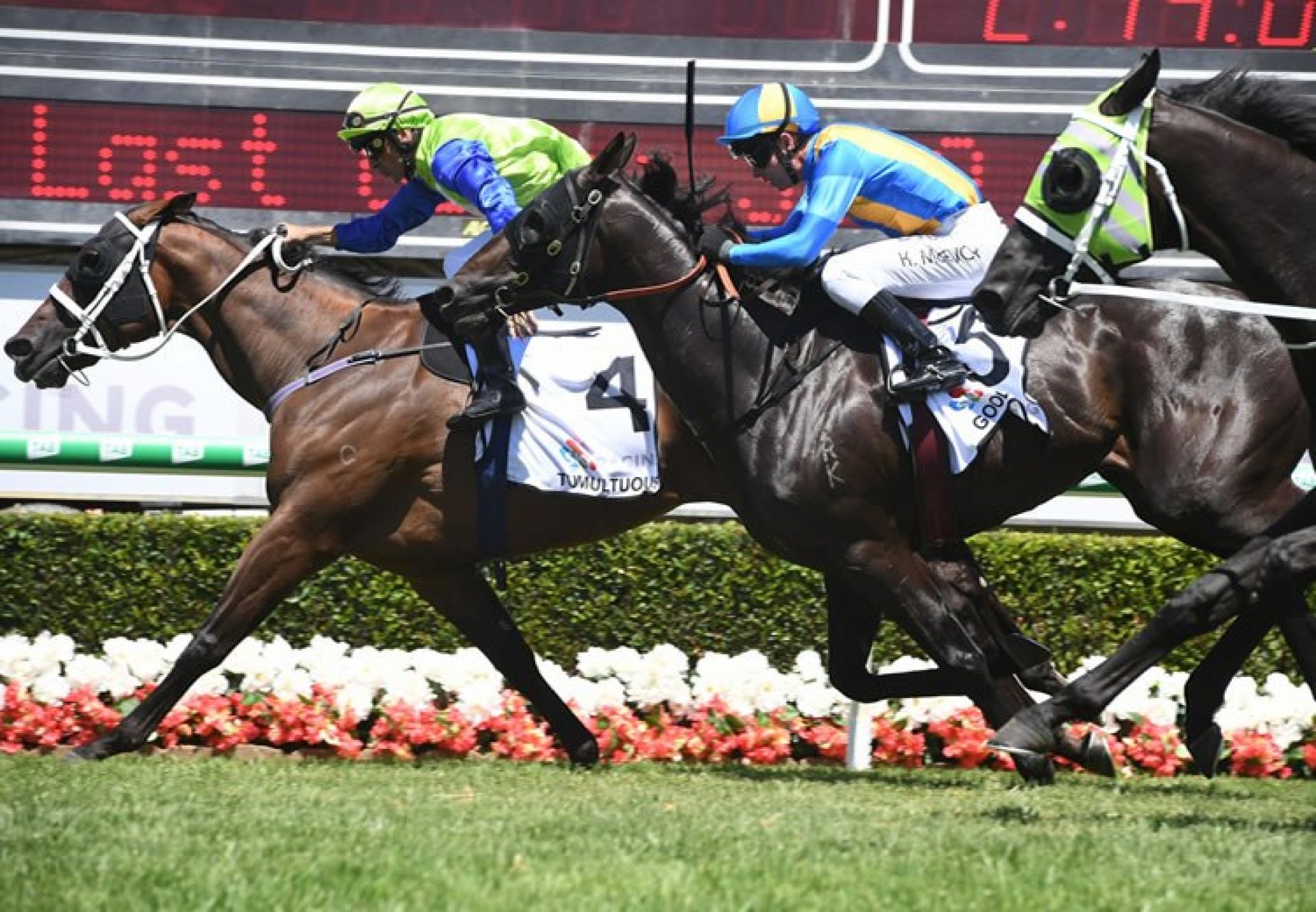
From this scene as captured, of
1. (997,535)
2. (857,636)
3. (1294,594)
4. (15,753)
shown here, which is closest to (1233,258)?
(1294,594)

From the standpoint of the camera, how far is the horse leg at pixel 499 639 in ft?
21.9

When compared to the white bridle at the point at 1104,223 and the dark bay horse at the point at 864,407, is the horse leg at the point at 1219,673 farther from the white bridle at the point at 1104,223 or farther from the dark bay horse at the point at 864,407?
the white bridle at the point at 1104,223

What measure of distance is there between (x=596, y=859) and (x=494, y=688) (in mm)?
2972

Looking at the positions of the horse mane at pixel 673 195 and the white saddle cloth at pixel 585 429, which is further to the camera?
the white saddle cloth at pixel 585 429

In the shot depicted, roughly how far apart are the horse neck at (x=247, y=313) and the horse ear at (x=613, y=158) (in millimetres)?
1146

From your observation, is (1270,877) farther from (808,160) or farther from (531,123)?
(531,123)

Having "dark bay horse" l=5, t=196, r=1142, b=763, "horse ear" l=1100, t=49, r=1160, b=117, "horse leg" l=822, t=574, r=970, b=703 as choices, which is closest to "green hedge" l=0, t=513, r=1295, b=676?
"dark bay horse" l=5, t=196, r=1142, b=763

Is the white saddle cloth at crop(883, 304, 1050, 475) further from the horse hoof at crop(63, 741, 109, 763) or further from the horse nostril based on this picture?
the horse nostril

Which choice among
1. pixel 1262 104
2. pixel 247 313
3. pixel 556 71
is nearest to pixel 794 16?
pixel 556 71

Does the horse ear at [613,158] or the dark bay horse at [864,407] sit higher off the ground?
the horse ear at [613,158]

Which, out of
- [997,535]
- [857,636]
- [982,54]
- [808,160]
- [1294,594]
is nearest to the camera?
[1294,594]

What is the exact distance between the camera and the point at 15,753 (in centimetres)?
687

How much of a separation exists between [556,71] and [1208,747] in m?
4.57

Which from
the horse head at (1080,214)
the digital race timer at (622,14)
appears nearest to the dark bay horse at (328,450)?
the horse head at (1080,214)
